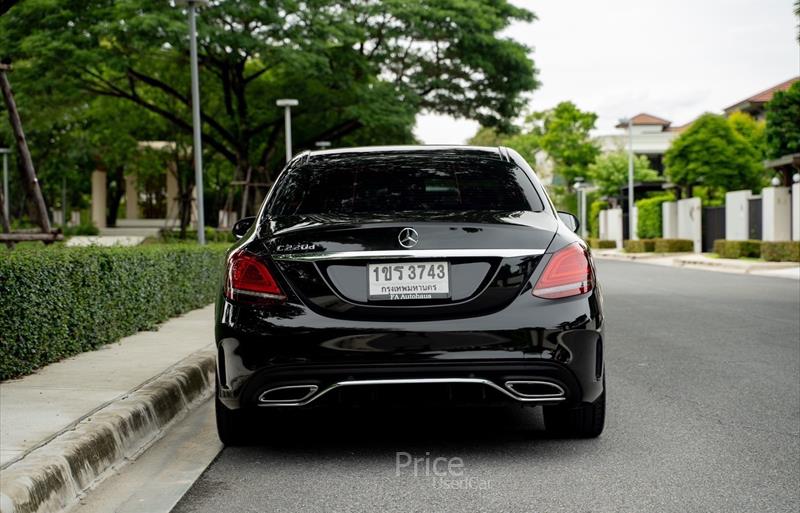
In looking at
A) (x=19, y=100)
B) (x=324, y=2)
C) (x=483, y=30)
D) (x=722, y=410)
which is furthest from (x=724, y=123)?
(x=722, y=410)

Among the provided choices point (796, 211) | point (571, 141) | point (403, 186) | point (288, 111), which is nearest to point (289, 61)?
point (288, 111)

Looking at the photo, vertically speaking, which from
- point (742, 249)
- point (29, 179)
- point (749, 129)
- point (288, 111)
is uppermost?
point (749, 129)

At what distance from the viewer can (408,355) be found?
4.54m

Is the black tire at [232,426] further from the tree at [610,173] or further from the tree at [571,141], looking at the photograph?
the tree at [571,141]

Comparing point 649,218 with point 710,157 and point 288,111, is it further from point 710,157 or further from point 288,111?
point 288,111

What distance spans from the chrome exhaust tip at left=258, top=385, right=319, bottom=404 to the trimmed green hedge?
Result: 2.65 metres

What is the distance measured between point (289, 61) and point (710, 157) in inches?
968

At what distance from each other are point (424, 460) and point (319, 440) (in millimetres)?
746

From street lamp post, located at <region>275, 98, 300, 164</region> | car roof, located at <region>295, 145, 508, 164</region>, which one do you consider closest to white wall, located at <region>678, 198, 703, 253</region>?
street lamp post, located at <region>275, 98, 300, 164</region>

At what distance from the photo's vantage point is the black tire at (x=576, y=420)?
5.21 metres

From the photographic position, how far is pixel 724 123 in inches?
1845

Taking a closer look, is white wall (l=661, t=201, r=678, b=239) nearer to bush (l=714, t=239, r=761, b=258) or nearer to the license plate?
bush (l=714, t=239, r=761, b=258)

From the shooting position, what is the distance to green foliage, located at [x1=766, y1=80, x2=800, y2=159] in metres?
55.3

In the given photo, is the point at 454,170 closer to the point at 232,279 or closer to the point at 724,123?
the point at 232,279
